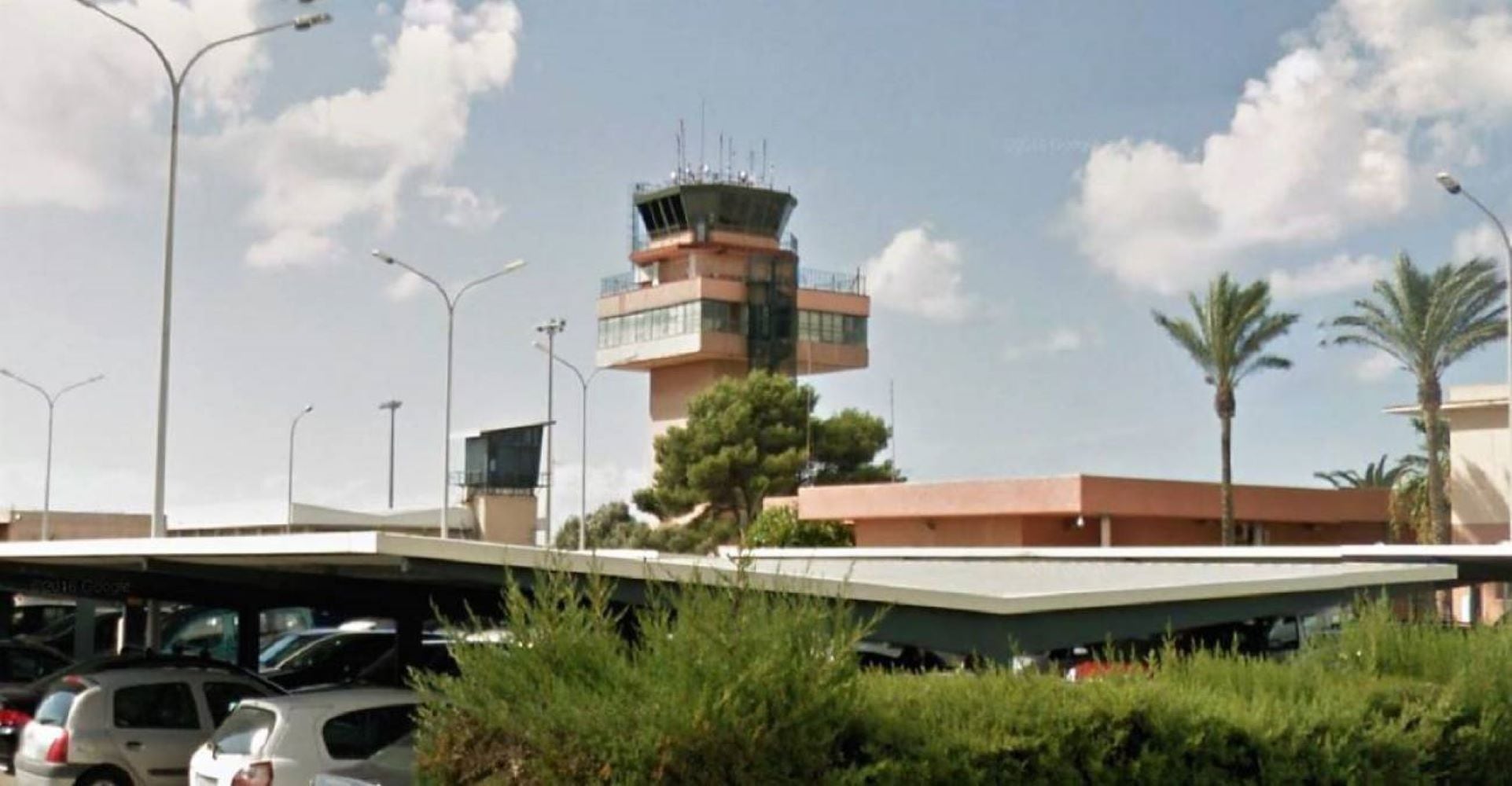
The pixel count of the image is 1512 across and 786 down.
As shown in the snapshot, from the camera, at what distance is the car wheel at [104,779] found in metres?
15.8

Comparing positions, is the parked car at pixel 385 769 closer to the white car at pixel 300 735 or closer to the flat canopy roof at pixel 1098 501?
the white car at pixel 300 735

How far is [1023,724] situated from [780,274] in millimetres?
74440

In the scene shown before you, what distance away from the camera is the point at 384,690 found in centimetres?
1375

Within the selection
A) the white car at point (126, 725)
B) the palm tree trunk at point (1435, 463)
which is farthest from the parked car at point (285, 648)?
the palm tree trunk at point (1435, 463)

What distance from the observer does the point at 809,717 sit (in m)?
8.97

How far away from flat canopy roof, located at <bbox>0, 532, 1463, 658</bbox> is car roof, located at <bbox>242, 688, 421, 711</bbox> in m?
0.89

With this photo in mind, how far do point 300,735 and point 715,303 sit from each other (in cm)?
6889

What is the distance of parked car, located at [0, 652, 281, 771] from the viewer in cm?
1720

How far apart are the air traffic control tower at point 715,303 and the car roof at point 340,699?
6745 cm

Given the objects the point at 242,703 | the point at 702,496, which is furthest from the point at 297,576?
the point at 702,496

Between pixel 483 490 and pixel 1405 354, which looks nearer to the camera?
pixel 1405 354

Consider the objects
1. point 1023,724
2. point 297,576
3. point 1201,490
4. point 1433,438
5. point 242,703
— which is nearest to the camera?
point 1023,724

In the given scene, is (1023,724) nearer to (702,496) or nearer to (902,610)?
(902,610)

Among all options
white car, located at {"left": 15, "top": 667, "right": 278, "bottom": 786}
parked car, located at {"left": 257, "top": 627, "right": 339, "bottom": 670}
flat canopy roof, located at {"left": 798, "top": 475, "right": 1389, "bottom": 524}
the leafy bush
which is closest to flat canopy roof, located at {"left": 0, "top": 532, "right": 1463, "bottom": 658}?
white car, located at {"left": 15, "top": 667, "right": 278, "bottom": 786}
